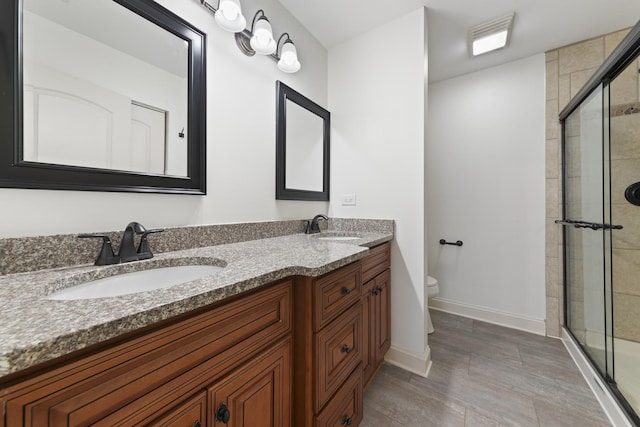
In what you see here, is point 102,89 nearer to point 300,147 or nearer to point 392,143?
point 300,147

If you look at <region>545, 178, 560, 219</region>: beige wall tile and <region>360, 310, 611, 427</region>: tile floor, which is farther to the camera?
<region>545, 178, 560, 219</region>: beige wall tile

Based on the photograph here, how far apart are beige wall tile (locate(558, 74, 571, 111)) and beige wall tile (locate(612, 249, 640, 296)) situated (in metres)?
1.19

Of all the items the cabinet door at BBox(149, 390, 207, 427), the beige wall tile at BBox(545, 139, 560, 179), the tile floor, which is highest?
the beige wall tile at BBox(545, 139, 560, 179)

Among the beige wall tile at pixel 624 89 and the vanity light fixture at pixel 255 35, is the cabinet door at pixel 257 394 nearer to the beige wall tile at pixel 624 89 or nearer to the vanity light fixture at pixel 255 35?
the vanity light fixture at pixel 255 35

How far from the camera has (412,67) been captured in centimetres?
170

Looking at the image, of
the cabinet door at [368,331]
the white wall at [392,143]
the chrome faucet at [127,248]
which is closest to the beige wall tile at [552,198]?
the white wall at [392,143]

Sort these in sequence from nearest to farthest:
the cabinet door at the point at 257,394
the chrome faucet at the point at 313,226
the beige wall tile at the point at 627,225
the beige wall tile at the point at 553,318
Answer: the cabinet door at the point at 257,394 → the beige wall tile at the point at 627,225 → the chrome faucet at the point at 313,226 → the beige wall tile at the point at 553,318

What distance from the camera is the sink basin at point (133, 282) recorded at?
71 cm

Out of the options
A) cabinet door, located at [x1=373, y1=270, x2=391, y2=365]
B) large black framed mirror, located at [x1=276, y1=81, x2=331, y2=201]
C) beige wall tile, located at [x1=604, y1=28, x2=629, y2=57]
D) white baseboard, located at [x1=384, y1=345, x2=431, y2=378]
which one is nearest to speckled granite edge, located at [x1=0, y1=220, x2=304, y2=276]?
large black framed mirror, located at [x1=276, y1=81, x2=331, y2=201]

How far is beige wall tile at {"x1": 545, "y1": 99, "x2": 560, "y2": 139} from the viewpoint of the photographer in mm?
2049

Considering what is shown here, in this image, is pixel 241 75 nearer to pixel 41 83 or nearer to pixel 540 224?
pixel 41 83

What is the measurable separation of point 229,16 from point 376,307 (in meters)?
1.72

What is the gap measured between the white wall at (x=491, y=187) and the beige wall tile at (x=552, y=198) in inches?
1.5

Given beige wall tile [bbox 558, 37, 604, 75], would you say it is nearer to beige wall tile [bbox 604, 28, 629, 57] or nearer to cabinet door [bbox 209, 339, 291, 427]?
beige wall tile [bbox 604, 28, 629, 57]
